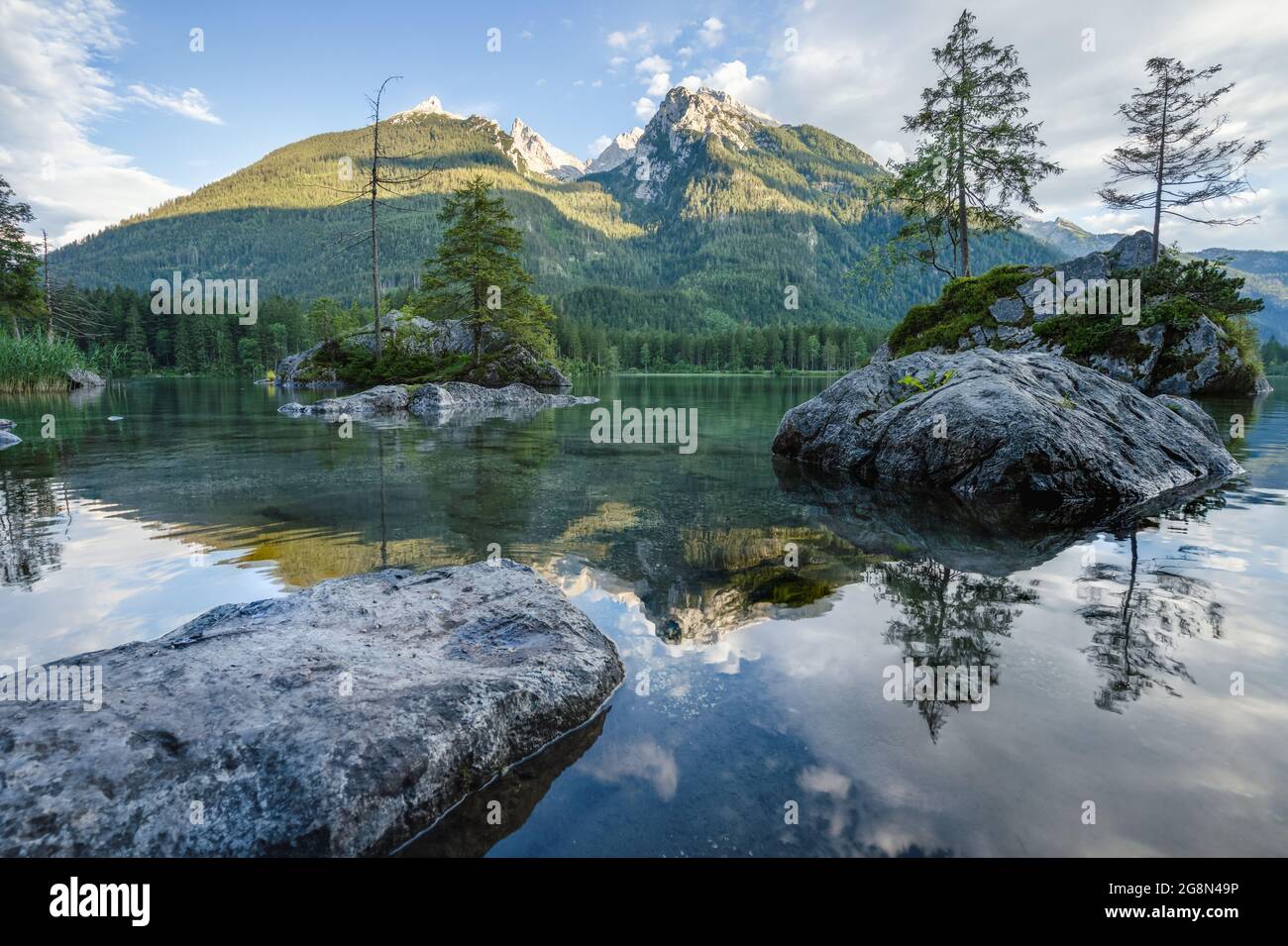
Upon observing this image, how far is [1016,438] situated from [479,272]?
3249 centimetres

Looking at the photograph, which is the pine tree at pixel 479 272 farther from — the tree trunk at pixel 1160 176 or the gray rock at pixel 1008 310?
the tree trunk at pixel 1160 176

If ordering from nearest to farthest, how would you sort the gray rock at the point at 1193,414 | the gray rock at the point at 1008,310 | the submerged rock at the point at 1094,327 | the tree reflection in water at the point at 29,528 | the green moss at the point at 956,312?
1. the tree reflection in water at the point at 29,528
2. the gray rock at the point at 1193,414
3. the submerged rock at the point at 1094,327
4. the gray rock at the point at 1008,310
5. the green moss at the point at 956,312

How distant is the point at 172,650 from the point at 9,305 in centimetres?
6199

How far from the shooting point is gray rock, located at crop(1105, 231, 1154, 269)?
31781mm

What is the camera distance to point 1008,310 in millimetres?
24406

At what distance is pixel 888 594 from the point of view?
6.03 metres

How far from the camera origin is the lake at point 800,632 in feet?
9.62

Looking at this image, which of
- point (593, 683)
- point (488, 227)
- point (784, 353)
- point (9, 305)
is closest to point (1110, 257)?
point (488, 227)

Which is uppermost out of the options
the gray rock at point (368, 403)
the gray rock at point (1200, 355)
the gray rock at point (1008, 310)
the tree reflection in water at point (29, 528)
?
the gray rock at point (1008, 310)

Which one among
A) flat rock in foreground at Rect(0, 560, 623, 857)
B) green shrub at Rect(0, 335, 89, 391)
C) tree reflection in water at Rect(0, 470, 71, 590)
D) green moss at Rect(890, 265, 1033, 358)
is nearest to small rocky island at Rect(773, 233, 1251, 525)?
flat rock in foreground at Rect(0, 560, 623, 857)

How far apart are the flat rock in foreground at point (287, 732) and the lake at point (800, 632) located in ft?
0.91

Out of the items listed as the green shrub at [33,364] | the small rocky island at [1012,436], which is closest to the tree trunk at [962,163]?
the small rocky island at [1012,436]

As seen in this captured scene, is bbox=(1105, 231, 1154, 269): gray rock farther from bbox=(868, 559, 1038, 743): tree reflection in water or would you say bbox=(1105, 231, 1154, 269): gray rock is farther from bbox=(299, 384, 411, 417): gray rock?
bbox=(299, 384, 411, 417): gray rock

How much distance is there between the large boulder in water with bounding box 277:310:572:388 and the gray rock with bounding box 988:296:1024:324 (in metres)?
26.0
